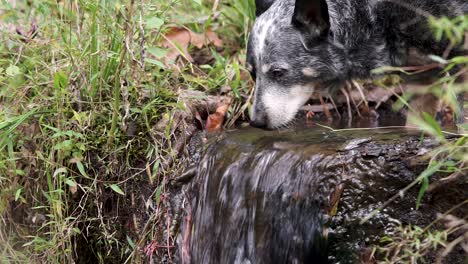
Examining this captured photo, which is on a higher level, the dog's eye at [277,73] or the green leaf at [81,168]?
the dog's eye at [277,73]

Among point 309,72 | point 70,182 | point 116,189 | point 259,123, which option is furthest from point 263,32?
point 70,182

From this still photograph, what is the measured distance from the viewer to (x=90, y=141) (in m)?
3.67

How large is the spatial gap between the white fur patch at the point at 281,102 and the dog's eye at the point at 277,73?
0.21 ft

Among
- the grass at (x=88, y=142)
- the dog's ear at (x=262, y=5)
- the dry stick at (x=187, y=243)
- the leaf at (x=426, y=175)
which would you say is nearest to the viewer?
the leaf at (x=426, y=175)

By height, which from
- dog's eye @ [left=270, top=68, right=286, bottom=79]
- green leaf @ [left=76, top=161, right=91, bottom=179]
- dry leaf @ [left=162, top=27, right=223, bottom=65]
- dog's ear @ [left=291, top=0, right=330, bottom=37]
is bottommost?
green leaf @ [left=76, top=161, right=91, bottom=179]

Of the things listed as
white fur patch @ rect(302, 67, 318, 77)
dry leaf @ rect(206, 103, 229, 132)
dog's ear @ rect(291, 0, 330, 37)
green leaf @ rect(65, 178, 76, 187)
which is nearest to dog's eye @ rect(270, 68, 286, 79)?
white fur patch @ rect(302, 67, 318, 77)

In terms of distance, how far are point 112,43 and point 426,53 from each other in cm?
160

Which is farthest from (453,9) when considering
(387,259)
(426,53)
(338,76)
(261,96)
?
(387,259)

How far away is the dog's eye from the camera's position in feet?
12.8

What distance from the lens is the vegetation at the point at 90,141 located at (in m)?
3.54

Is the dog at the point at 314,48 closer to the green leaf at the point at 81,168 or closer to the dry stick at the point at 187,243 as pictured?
the dry stick at the point at 187,243

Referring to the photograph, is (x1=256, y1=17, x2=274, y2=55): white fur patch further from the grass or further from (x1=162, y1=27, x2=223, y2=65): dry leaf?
(x1=162, y1=27, x2=223, y2=65): dry leaf

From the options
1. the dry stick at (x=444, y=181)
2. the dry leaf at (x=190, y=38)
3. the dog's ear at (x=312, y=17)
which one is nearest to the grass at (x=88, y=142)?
the dog's ear at (x=312, y=17)

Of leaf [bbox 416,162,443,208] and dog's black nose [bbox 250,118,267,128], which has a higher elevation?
leaf [bbox 416,162,443,208]
